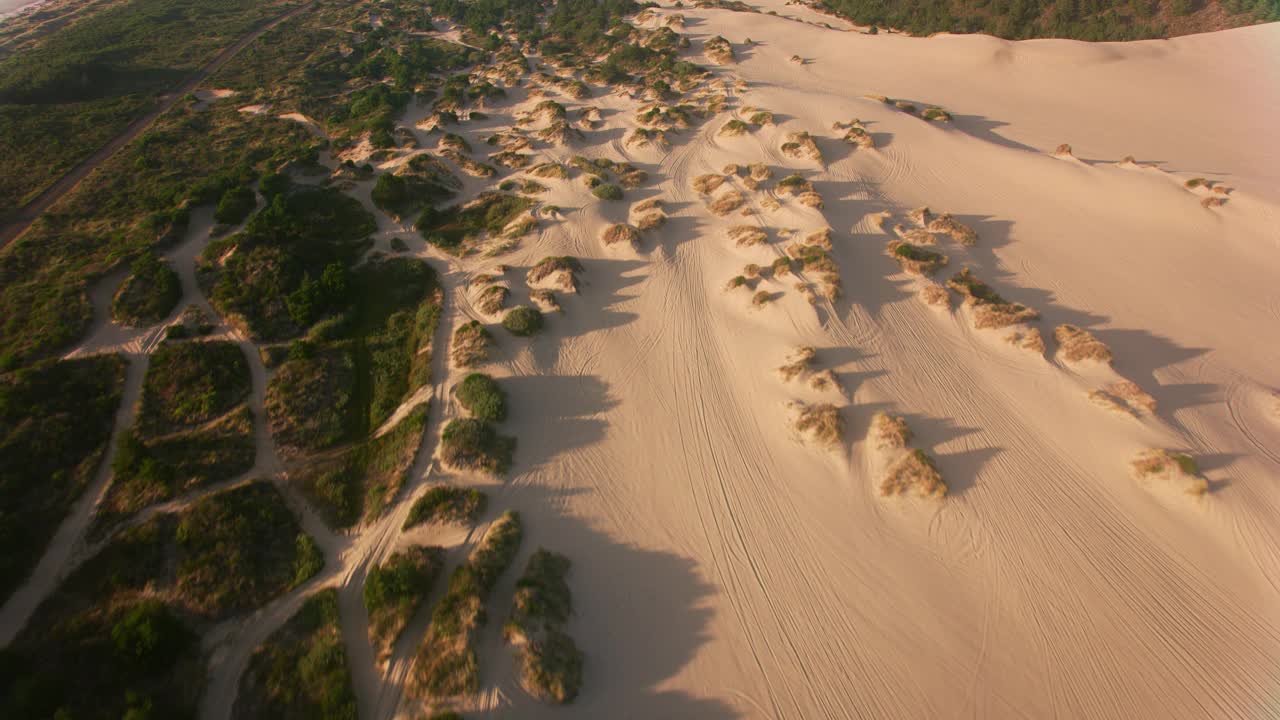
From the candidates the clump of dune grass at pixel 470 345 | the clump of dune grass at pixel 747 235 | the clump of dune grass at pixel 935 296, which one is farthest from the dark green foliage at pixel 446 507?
the clump of dune grass at pixel 935 296

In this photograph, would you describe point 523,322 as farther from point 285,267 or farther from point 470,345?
point 285,267

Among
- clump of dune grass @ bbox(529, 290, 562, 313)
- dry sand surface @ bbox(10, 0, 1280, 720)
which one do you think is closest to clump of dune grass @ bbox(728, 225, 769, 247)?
dry sand surface @ bbox(10, 0, 1280, 720)

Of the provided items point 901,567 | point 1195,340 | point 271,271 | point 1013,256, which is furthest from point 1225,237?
point 271,271

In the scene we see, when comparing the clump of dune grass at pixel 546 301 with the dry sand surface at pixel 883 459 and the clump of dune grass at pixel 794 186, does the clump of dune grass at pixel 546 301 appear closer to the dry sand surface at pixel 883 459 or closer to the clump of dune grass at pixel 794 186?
the dry sand surface at pixel 883 459

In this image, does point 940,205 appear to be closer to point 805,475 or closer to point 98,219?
point 805,475

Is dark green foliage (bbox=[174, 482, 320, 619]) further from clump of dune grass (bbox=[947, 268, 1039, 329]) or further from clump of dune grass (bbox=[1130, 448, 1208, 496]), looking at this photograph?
clump of dune grass (bbox=[947, 268, 1039, 329])

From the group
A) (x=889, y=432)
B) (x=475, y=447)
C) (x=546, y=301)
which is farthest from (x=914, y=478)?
(x=546, y=301)
